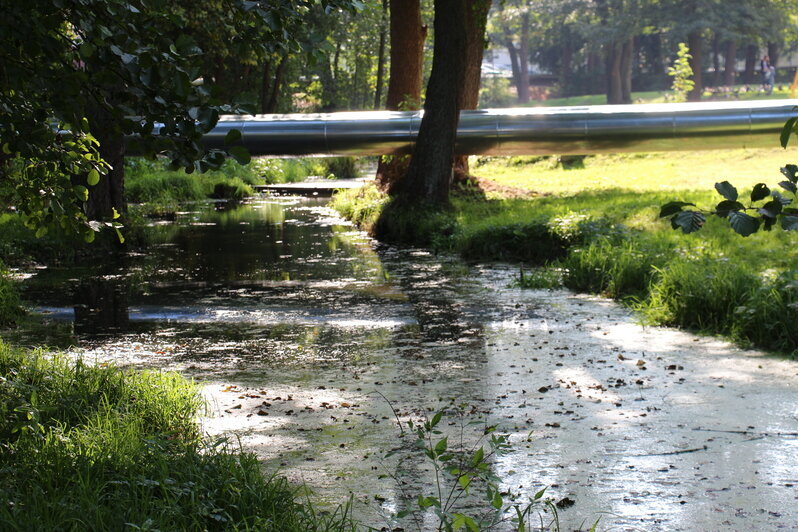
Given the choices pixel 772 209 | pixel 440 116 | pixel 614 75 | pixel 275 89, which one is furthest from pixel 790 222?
pixel 614 75

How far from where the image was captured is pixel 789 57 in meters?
44.9

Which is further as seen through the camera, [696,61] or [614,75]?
[614,75]

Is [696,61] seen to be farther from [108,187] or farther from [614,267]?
[614,267]

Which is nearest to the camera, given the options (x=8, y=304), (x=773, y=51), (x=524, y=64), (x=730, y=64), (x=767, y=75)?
(x=8, y=304)

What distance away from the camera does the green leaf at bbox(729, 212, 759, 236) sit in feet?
7.45

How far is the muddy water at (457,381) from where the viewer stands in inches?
181

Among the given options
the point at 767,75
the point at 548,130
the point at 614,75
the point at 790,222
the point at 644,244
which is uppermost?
the point at 614,75

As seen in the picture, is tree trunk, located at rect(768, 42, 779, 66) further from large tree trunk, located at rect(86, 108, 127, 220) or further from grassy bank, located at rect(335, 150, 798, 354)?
large tree trunk, located at rect(86, 108, 127, 220)

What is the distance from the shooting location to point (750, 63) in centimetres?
4559

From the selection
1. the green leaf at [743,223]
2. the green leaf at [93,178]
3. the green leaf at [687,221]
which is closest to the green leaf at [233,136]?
the green leaf at [93,178]

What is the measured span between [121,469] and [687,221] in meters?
2.82

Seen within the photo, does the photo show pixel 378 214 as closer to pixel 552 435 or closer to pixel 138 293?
pixel 138 293

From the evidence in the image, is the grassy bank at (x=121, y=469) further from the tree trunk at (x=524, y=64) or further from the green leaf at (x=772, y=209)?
the tree trunk at (x=524, y=64)

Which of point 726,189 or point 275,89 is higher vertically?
point 275,89
